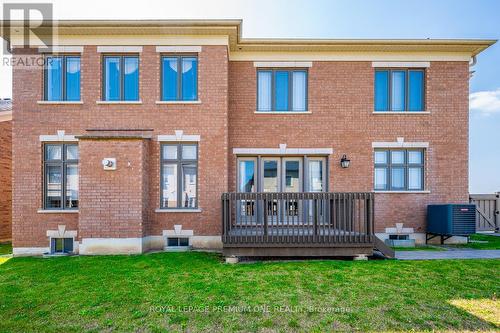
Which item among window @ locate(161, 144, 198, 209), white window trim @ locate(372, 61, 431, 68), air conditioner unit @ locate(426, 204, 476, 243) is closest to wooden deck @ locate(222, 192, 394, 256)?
window @ locate(161, 144, 198, 209)

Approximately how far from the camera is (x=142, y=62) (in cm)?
882

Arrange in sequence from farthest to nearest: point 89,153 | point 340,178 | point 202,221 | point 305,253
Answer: point 340,178 < point 202,221 < point 89,153 < point 305,253

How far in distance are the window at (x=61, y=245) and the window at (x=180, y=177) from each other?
124 inches

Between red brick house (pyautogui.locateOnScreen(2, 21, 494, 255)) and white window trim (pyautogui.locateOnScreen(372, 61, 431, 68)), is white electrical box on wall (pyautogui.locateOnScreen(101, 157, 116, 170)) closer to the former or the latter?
red brick house (pyautogui.locateOnScreen(2, 21, 494, 255))

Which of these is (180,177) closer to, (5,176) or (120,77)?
(120,77)

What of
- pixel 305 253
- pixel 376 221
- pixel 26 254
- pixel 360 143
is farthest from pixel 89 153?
pixel 376 221

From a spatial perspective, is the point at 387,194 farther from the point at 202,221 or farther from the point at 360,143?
the point at 202,221

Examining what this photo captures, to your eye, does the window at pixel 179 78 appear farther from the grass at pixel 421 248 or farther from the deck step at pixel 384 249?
the grass at pixel 421 248

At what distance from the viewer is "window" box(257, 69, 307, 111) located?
9812mm

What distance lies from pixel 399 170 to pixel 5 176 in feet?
49.4

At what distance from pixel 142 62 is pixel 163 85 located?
0.93 meters

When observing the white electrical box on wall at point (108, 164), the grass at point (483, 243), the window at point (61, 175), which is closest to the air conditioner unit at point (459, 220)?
the grass at point (483, 243)

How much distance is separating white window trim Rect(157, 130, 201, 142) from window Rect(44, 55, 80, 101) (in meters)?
3.05

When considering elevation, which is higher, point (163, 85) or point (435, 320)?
point (163, 85)
